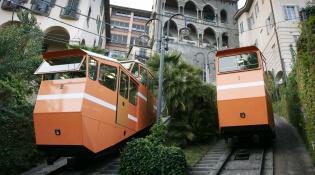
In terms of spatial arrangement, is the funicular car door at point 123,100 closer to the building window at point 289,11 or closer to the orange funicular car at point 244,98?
the orange funicular car at point 244,98

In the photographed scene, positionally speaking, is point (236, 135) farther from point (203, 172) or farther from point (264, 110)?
point (203, 172)

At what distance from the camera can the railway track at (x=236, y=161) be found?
7.95 metres

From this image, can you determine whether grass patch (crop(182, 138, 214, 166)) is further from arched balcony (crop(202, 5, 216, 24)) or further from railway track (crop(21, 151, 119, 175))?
arched balcony (crop(202, 5, 216, 24))

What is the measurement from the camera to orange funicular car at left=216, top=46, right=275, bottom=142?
30.0 feet

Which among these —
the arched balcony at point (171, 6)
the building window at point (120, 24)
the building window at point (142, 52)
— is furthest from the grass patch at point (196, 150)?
the building window at point (120, 24)

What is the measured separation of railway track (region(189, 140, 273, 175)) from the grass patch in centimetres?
26

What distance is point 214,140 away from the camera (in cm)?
1273

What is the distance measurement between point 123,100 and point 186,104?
3.37 meters

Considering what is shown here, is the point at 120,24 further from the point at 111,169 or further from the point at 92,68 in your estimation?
the point at 111,169

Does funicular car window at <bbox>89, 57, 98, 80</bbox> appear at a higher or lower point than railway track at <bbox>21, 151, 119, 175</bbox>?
higher

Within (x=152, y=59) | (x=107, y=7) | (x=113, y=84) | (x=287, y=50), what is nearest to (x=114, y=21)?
(x=107, y=7)

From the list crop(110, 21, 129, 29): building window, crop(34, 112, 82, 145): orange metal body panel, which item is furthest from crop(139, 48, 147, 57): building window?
crop(34, 112, 82, 145): orange metal body panel

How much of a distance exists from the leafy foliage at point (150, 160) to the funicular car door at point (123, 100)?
1270 mm

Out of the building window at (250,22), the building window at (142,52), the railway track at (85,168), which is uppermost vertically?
the building window at (250,22)
